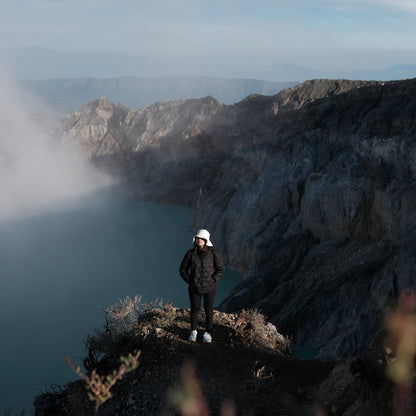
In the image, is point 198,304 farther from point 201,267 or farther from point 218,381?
point 218,381

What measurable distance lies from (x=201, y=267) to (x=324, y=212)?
1085 inches

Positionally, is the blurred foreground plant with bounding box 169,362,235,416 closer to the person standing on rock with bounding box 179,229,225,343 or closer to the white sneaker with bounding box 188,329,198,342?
the white sneaker with bounding box 188,329,198,342

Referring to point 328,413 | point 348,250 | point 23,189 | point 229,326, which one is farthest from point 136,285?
point 23,189

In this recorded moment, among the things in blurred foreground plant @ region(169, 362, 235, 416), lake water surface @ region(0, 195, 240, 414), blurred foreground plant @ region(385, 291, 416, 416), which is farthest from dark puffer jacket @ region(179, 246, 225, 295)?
lake water surface @ region(0, 195, 240, 414)

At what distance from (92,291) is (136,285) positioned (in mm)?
4118

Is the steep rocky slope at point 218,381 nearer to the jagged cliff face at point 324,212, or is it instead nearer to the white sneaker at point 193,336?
the white sneaker at point 193,336

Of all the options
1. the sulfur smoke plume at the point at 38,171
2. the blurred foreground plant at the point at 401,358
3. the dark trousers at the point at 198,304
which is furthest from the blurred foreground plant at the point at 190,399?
the sulfur smoke plume at the point at 38,171

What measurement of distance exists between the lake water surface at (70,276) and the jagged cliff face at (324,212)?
581cm

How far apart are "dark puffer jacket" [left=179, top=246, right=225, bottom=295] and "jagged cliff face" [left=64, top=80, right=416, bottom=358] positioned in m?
14.0

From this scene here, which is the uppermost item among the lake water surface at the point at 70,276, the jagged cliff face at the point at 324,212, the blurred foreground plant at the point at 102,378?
the blurred foreground plant at the point at 102,378

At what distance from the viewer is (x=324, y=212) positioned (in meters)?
34.5

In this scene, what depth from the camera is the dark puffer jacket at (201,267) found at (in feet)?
28.2

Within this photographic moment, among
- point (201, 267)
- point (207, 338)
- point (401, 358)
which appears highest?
point (201, 267)

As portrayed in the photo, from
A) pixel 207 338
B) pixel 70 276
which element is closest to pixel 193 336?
pixel 207 338
